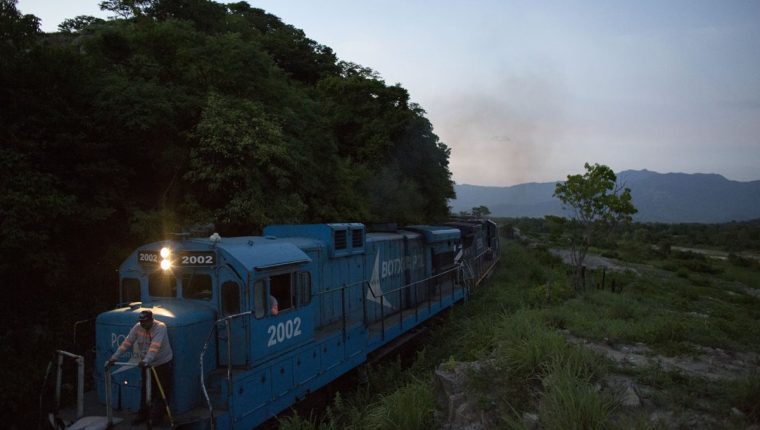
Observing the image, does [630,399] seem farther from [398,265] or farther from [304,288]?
[398,265]

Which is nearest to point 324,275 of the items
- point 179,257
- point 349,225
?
point 349,225

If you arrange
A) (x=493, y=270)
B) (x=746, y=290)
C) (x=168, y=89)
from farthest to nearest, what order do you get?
1. (x=746, y=290)
2. (x=493, y=270)
3. (x=168, y=89)

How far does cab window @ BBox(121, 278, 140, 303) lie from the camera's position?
24.4 ft

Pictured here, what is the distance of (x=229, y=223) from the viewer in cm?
1439

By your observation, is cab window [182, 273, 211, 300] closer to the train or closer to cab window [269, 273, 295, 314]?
the train

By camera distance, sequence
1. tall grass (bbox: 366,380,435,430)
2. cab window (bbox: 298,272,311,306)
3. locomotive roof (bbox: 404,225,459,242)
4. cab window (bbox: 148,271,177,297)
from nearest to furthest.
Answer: tall grass (bbox: 366,380,435,430) → cab window (bbox: 148,271,177,297) → cab window (bbox: 298,272,311,306) → locomotive roof (bbox: 404,225,459,242)

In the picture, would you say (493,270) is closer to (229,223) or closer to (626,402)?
(229,223)

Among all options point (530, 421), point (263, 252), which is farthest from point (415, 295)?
point (530, 421)

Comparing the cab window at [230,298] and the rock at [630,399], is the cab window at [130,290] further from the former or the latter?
the rock at [630,399]

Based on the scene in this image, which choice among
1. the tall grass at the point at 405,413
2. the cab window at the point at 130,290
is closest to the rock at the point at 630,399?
the tall grass at the point at 405,413

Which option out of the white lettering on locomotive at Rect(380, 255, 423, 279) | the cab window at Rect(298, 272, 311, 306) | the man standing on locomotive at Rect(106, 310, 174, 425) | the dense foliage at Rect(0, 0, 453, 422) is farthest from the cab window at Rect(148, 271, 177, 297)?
the white lettering on locomotive at Rect(380, 255, 423, 279)

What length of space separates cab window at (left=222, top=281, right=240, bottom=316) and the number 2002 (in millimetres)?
644

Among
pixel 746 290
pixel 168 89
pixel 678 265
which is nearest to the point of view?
pixel 168 89

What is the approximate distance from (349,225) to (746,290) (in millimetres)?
31888
